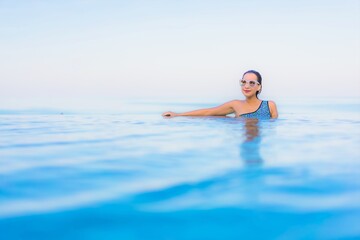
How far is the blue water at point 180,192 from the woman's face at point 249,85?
11.6 feet

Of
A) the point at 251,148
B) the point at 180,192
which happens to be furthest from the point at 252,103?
the point at 180,192

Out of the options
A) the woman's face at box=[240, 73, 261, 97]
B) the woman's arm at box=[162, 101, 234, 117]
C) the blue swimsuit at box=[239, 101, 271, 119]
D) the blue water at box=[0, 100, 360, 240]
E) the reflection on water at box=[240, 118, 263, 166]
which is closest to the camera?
the blue water at box=[0, 100, 360, 240]

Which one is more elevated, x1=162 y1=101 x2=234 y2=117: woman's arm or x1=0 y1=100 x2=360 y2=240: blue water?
x1=162 y1=101 x2=234 y2=117: woman's arm

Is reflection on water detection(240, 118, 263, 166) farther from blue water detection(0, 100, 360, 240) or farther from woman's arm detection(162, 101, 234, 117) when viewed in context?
woman's arm detection(162, 101, 234, 117)

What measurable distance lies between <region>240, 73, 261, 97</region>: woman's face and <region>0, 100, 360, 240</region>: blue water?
3530mm

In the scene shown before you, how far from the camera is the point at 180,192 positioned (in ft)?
7.23

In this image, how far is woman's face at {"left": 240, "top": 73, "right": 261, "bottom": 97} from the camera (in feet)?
24.3

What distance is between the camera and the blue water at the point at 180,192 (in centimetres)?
172

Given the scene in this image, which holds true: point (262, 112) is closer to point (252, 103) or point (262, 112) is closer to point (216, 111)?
point (252, 103)

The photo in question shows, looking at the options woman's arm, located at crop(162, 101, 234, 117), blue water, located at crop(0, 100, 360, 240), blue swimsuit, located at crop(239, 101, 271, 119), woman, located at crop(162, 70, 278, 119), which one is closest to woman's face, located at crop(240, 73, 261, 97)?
woman, located at crop(162, 70, 278, 119)

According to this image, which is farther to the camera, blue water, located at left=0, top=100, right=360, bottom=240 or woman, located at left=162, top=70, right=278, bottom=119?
woman, located at left=162, top=70, right=278, bottom=119

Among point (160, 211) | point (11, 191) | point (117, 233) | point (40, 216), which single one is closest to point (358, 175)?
point (160, 211)

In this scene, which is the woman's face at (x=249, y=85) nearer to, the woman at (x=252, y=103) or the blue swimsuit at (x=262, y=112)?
the woman at (x=252, y=103)

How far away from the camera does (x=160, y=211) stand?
1.91m
